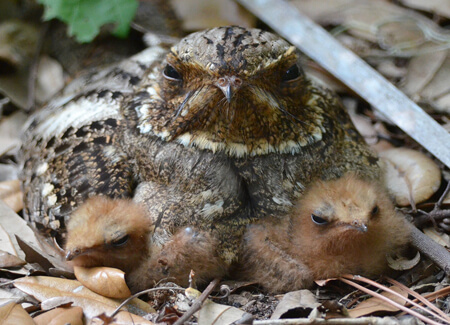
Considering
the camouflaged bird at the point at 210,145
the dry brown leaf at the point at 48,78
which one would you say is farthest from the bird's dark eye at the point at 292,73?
the dry brown leaf at the point at 48,78

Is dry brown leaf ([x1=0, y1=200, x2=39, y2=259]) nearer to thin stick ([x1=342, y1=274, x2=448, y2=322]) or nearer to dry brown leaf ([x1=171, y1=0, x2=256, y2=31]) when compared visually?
thin stick ([x1=342, y1=274, x2=448, y2=322])

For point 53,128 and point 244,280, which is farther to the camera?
point 53,128

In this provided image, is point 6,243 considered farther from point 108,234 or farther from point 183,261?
point 183,261

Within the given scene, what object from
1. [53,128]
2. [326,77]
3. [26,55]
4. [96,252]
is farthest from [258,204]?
[26,55]

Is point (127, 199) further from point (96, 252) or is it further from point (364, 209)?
point (364, 209)

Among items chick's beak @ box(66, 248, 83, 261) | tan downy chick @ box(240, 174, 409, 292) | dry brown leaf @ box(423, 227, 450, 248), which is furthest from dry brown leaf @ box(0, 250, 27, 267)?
dry brown leaf @ box(423, 227, 450, 248)

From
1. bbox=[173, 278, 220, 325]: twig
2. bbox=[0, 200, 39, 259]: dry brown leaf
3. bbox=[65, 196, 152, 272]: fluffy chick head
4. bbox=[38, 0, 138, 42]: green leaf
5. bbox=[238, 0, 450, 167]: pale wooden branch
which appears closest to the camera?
bbox=[173, 278, 220, 325]: twig

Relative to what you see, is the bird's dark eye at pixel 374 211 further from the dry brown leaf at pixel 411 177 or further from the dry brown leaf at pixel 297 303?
the dry brown leaf at pixel 411 177
